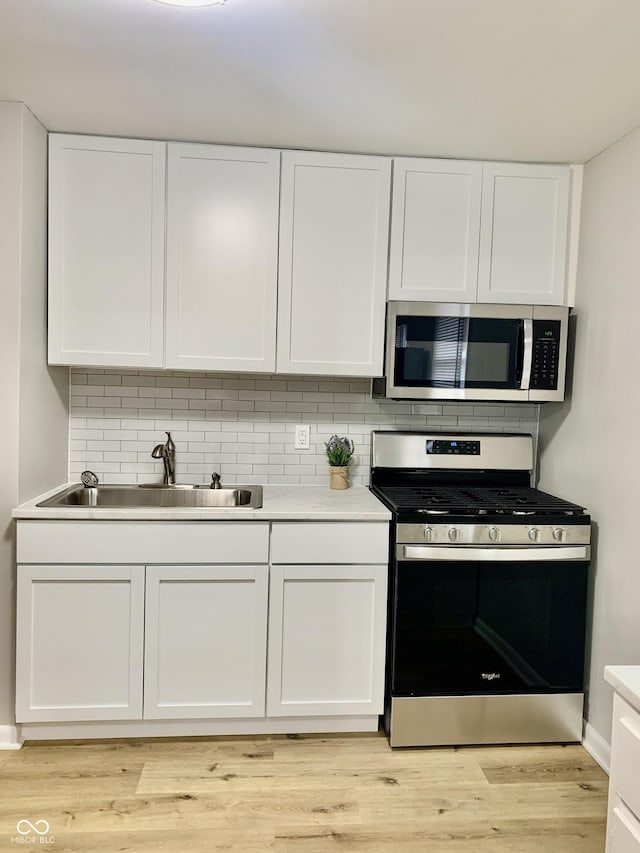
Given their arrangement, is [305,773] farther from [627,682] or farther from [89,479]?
[89,479]

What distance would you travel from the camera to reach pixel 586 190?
2639mm

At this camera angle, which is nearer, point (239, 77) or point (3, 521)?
point (239, 77)

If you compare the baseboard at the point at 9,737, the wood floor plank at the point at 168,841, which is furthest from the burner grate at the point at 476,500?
the baseboard at the point at 9,737

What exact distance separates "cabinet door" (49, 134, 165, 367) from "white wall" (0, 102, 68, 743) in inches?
2.6

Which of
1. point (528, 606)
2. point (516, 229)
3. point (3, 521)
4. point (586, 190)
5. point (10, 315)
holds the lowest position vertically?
point (528, 606)

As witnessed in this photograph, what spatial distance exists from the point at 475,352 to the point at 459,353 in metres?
0.07

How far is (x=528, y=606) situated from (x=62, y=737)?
1.86 m

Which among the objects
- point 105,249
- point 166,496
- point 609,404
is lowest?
point 166,496

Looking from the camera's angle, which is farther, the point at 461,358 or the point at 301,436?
the point at 301,436

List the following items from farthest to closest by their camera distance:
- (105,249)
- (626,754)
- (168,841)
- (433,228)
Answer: (433,228) → (105,249) → (168,841) → (626,754)

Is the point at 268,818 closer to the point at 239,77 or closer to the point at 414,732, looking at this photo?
the point at 414,732

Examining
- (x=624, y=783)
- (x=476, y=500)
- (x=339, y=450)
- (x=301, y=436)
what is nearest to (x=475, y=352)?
(x=476, y=500)

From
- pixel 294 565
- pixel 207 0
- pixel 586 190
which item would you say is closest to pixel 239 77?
pixel 207 0

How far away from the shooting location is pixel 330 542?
244cm
